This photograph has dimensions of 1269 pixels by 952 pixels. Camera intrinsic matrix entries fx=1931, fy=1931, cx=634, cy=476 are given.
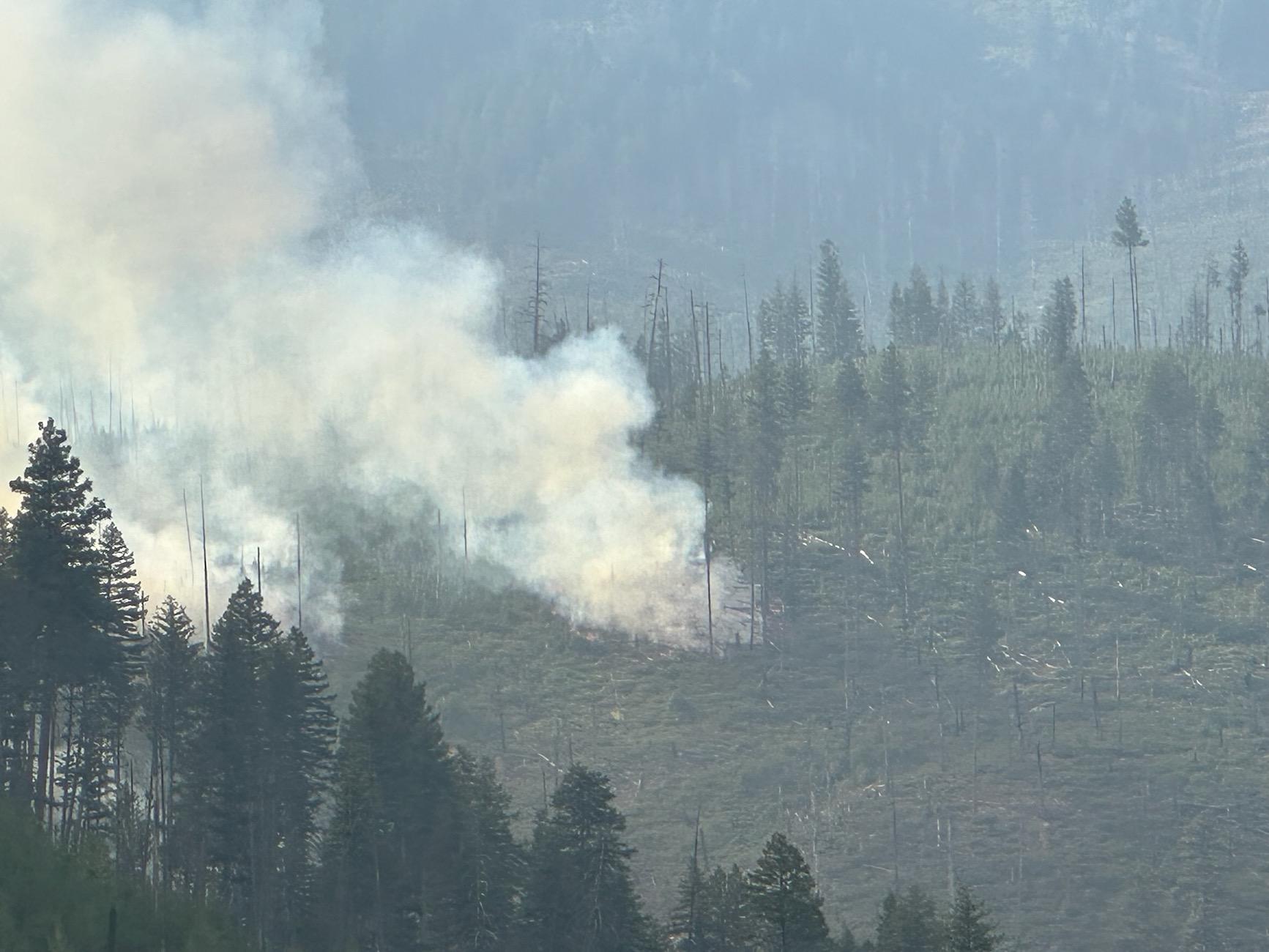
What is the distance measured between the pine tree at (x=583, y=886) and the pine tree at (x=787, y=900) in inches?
185

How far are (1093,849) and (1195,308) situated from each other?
10263cm

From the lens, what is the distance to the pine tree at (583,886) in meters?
56.5

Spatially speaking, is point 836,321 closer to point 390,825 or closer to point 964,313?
point 964,313

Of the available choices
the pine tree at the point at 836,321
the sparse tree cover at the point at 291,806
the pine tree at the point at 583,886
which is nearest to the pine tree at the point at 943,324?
the pine tree at the point at 836,321

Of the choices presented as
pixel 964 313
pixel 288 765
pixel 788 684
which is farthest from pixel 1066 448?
pixel 288 765

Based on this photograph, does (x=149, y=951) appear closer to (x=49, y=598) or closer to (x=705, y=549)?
(x=49, y=598)

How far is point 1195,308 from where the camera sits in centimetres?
17575

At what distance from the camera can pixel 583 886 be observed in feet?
186

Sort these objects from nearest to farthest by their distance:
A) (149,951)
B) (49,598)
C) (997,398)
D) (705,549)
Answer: (149,951) → (49,598) → (705,549) → (997,398)

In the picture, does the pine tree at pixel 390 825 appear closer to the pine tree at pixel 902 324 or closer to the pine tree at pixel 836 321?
the pine tree at pixel 836 321

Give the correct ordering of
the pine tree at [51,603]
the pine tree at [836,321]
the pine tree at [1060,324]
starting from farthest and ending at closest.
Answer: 1. the pine tree at [836,321]
2. the pine tree at [1060,324]
3. the pine tree at [51,603]

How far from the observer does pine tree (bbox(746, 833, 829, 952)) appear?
5294 cm

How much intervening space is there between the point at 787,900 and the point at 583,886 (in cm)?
693

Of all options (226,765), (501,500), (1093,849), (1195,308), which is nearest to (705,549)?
(501,500)
